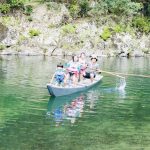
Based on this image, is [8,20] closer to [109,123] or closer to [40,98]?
[40,98]

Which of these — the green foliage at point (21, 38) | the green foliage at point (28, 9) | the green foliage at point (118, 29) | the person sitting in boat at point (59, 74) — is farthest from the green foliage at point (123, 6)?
the person sitting in boat at point (59, 74)

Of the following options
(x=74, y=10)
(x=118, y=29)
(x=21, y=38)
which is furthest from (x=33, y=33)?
(x=118, y=29)

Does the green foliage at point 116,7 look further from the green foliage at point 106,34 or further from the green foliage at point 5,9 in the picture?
the green foliage at point 5,9

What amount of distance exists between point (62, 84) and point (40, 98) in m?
1.96

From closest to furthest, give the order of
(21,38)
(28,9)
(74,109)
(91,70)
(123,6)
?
(74,109), (91,70), (21,38), (28,9), (123,6)

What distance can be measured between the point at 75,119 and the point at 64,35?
3884 cm

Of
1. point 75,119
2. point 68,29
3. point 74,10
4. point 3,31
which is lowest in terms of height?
point 75,119

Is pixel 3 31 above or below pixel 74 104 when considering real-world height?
above

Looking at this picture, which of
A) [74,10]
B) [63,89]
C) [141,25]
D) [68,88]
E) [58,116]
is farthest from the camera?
[141,25]

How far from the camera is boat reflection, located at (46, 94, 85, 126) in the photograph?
1734 cm

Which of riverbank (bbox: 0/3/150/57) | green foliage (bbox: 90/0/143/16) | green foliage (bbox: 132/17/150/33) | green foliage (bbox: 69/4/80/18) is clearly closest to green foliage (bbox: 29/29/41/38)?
riverbank (bbox: 0/3/150/57)

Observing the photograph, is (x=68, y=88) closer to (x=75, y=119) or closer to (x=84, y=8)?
(x=75, y=119)

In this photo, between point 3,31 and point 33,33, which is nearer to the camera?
point 3,31

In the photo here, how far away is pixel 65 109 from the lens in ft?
64.7
